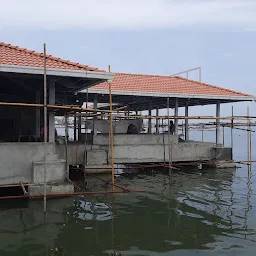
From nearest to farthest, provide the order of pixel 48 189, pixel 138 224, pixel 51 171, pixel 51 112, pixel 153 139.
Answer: pixel 138 224 < pixel 48 189 < pixel 51 171 < pixel 51 112 < pixel 153 139

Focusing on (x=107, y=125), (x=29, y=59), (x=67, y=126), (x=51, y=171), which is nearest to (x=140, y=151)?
(x=107, y=125)

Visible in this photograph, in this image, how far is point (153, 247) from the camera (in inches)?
252

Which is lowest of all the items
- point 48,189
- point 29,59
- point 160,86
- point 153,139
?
point 48,189

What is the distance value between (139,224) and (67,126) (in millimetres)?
9526

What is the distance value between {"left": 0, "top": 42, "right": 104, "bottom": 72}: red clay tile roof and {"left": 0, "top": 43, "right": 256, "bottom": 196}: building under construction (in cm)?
Answer: 3

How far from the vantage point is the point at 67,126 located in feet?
53.6

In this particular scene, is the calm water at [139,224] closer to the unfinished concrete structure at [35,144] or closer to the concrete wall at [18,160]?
the unfinished concrete structure at [35,144]

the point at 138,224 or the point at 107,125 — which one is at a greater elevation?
the point at 107,125

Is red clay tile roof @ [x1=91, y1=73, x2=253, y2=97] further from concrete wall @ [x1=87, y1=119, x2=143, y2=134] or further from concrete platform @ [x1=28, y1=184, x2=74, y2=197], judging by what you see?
concrete platform @ [x1=28, y1=184, x2=74, y2=197]

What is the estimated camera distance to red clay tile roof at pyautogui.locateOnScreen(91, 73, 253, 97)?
17.4 meters

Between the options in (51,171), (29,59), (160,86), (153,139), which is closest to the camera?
(51,171)

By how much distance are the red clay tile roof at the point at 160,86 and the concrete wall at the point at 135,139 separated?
270 centimetres

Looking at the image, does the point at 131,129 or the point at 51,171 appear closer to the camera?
the point at 51,171

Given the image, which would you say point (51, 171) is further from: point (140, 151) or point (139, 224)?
point (140, 151)
